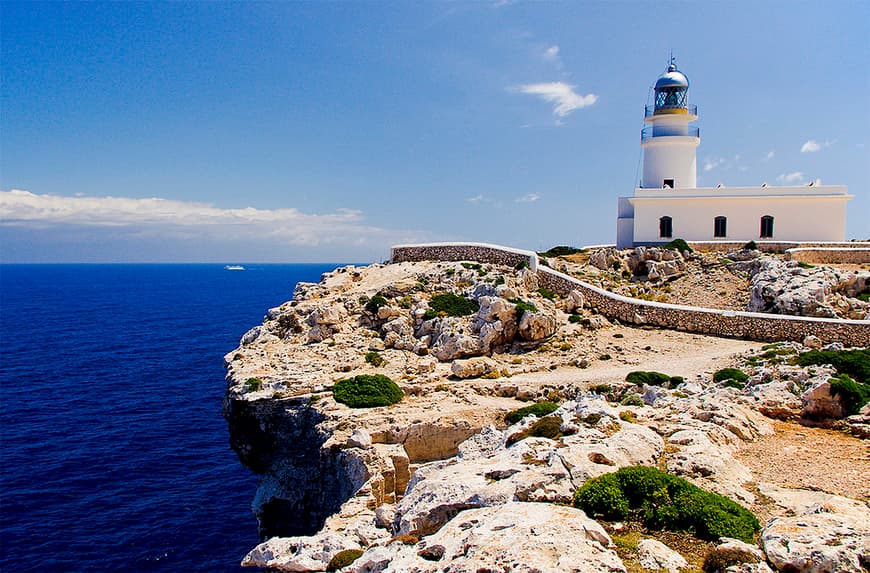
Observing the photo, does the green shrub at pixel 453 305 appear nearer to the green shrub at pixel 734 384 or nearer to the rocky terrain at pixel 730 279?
the rocky terrain at pixel 730 279

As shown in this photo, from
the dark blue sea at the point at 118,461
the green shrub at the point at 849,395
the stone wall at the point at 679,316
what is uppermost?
the stone wall at the point at 679,316

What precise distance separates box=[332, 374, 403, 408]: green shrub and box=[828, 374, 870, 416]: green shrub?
51.4 feet

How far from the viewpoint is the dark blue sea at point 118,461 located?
83.3 ft

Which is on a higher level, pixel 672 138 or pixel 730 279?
pixel 672 138

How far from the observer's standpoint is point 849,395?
55.6 feet

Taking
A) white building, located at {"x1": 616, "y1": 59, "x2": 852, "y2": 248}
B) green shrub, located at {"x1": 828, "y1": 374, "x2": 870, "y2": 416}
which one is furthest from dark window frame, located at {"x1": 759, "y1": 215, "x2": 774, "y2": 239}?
green shrub, located at {"x1": 828, "y1": 374, "x2": 870, "y2": 416}

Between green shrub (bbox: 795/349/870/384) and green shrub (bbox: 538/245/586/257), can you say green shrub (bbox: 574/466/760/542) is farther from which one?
green shrub (bbox: 538/245/586/257)

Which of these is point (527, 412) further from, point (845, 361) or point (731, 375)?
point (845, 361)

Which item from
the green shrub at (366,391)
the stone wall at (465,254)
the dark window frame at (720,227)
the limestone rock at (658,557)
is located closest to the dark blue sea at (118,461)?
the green shrub at (366,391)

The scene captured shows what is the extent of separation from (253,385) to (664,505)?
2123 centimetres

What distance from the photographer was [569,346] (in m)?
31.0

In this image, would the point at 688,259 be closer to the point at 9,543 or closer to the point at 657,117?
the point at 657,117

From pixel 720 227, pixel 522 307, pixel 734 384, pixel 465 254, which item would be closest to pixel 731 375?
pixel 734 384

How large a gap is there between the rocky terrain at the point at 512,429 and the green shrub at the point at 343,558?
0.09m
